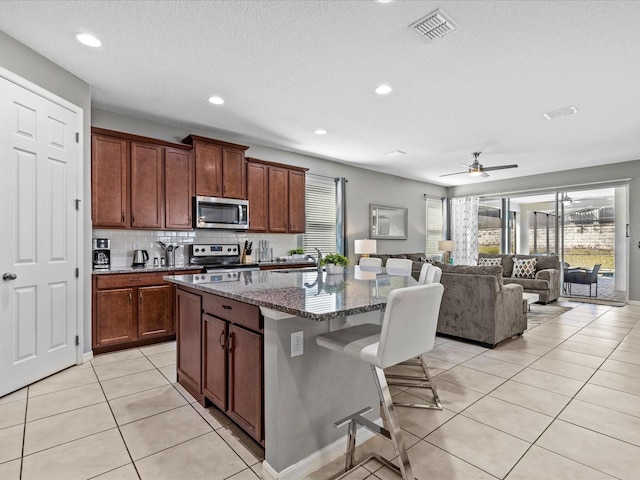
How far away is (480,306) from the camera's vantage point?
3879 millimetres

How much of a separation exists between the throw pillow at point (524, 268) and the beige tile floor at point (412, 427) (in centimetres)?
379

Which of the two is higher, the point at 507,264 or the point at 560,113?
the point at 560,113

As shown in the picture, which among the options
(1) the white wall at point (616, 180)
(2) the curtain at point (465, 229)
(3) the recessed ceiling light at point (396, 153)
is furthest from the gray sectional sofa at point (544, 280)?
(3) the recessed ceiling light at point (396, 153)

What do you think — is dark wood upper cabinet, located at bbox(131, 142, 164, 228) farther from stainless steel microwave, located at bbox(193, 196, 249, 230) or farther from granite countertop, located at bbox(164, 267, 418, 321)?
granite countertop, located at bbox(164, 267, 418, 321)

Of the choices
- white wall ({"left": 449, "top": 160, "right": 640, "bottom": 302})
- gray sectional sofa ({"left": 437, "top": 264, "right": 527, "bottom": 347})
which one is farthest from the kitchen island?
white wall ({"left": 449, "top": 160, "right": 640, "bottom": 302})

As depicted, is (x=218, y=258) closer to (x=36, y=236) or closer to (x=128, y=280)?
(x=128, y=280)

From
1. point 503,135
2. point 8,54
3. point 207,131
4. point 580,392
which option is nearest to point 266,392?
point 580,392

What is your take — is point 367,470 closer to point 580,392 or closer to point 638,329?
point 580,392

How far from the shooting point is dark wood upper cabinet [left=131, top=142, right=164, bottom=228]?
3996 millimetres

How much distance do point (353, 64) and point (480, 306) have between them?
2834 millimetres

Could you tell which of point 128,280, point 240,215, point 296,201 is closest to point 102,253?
point 128,280

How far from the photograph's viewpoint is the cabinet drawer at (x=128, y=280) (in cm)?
358

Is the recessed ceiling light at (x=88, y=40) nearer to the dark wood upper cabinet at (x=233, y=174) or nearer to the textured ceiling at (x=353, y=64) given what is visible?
the textured ceiling at (x=353, y=64)

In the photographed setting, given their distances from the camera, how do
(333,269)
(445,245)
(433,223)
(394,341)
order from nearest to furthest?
(394,341), (333,269), (445,245), (433,223)
